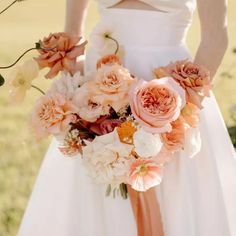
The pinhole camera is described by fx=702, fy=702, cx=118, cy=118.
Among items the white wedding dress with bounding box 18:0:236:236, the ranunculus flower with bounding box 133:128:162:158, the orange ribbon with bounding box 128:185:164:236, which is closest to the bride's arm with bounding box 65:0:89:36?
the white wedding dress with bounding box 18:0:236:236

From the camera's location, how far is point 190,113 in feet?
7.57

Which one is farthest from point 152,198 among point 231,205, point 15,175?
point 15,175

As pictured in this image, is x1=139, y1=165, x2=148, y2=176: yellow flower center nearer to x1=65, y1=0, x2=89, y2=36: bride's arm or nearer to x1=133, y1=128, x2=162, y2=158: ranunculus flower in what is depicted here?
x1=133, y1=128, x2=162, y2=158: ranunculus flower

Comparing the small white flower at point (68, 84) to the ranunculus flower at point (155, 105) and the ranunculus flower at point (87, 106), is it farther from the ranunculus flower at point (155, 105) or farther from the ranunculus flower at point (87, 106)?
the ranunculus flower at point (155, 105)

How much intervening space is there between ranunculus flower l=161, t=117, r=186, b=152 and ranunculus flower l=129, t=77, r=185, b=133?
0.25ft

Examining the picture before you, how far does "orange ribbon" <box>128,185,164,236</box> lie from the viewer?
101 inches

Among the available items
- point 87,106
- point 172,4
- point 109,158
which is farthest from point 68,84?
point 172,4

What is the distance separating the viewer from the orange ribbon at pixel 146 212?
2.57 m

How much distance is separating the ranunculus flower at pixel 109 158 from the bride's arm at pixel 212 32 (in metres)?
0.50

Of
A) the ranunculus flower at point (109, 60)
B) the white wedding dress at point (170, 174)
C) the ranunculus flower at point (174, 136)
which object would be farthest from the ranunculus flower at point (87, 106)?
the white wedding dress at point (170, 174)

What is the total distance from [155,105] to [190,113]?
19cm

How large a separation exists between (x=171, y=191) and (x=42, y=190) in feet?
2.25

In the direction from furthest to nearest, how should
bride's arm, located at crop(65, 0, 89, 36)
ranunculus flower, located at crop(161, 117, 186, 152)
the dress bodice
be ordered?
bride's arm, located at crop(65, 0, 89, 36) → the dress bodice → ranunculus flower, located at crop(161, 117, 186, 152)

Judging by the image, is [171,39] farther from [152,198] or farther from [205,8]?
[152,198]
